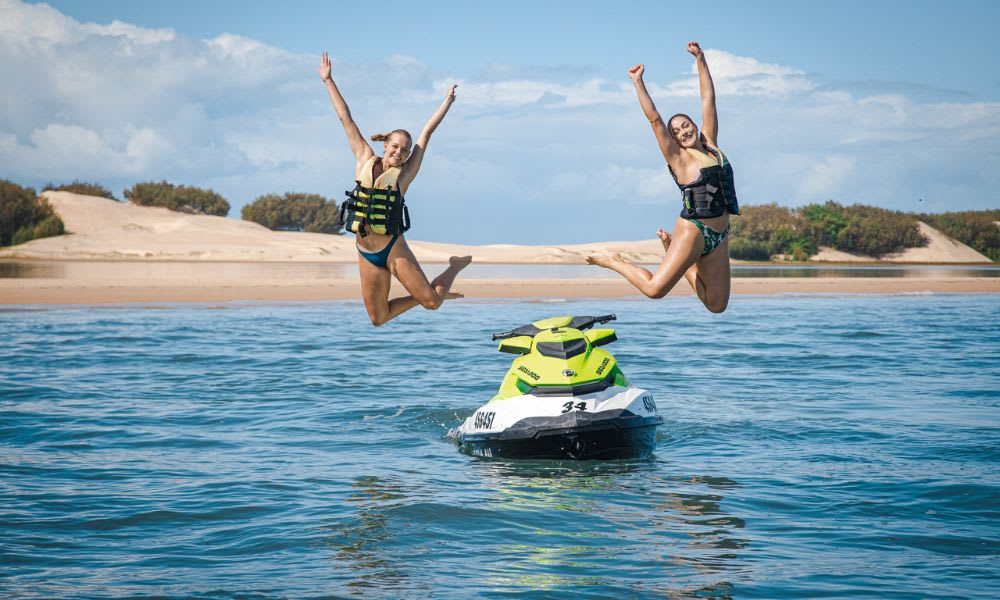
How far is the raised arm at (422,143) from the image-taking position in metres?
9.32

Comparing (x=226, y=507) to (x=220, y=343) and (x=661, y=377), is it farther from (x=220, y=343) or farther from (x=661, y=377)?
(x=220, y=343)

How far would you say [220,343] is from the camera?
19.0 metres

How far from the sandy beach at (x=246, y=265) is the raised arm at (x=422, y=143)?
19.4 metres

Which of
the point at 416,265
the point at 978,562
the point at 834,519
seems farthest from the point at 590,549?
the point at 416,265

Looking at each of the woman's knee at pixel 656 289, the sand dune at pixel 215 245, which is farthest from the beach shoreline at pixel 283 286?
the woman's knee at pixel 656 289

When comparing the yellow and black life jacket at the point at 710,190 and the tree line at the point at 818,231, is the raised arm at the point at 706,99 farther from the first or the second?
the tree line at the point at 818,231

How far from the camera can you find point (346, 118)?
371 inches

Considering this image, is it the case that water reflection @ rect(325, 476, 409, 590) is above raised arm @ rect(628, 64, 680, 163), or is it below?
below

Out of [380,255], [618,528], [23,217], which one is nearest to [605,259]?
[380,255]

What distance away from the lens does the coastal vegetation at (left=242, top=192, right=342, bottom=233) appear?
191ft

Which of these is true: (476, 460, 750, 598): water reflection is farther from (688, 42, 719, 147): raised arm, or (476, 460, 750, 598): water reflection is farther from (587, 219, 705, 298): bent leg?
(688, 42, 719, 147): raised arm

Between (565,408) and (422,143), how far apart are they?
2.90 m

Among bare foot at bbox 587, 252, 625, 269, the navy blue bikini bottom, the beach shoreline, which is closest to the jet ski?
bare foot at bbox 587, 252, 625, 269

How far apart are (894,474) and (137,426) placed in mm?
8412
